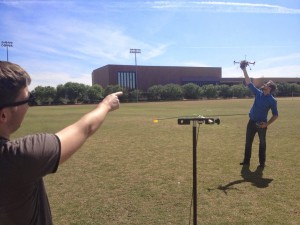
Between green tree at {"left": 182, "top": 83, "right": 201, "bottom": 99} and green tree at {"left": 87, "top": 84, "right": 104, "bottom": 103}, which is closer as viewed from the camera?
green tree at {"left": 87, "top": 84, "right": 104, "bottom": 103}

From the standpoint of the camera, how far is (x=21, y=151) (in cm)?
164

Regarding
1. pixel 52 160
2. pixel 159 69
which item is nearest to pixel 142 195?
pixel 52 160

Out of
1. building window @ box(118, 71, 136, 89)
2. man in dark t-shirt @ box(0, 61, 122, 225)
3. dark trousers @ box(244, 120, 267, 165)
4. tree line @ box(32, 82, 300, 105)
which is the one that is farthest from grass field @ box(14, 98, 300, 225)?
building window @ box(118, 71, 136, 89)

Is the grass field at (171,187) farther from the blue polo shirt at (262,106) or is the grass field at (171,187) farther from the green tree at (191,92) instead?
the green tree at (191,92)

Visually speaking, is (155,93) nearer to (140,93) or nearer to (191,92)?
(140,93)

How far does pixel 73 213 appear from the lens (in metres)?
5.92

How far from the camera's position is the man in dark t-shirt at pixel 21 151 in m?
1.64

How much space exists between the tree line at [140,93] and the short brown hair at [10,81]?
83.5 meters

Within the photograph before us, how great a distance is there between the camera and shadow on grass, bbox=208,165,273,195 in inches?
287

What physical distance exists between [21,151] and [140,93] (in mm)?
95811

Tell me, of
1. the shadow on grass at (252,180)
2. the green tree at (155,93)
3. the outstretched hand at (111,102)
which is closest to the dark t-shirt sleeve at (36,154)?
the outstretched hand at (111,102)

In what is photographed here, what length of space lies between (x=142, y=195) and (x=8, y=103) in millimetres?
5461

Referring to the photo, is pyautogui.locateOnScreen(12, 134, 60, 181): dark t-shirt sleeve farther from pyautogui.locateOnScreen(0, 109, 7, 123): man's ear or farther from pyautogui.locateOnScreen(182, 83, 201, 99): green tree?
pyautogui.locateOnScreen(182, 83, 201, 99): green tree

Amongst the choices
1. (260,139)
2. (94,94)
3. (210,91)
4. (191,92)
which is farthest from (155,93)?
(260,139)
